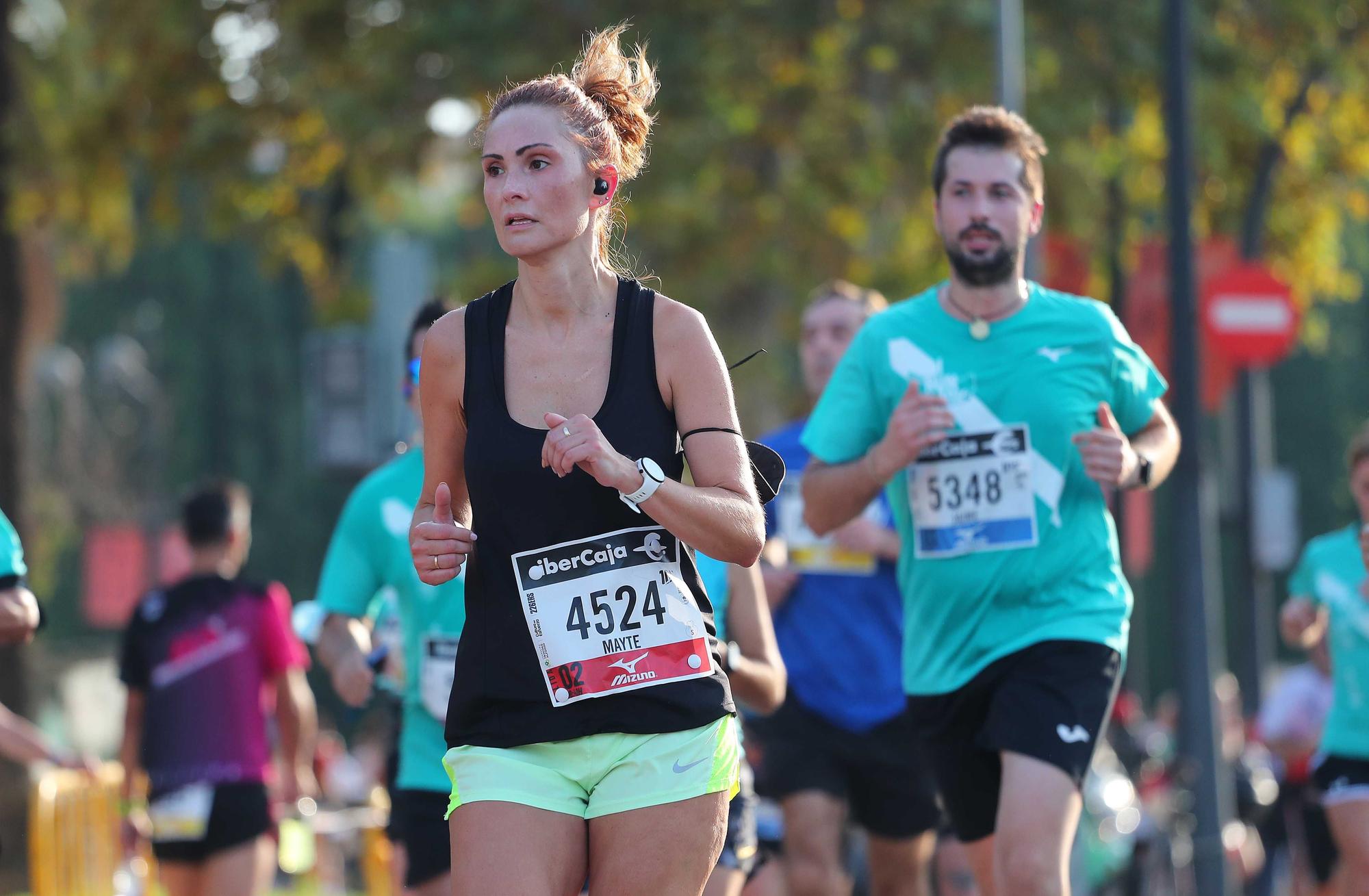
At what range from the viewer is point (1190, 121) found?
12.0m

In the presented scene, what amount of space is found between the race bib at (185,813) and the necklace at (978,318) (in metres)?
3.81

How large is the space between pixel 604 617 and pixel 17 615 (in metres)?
1.89

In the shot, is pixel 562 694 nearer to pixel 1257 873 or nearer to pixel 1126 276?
pixel 1257 873

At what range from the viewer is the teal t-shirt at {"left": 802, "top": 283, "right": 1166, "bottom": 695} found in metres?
5.59

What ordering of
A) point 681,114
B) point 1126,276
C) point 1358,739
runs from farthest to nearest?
point 1126,276, point 681,114, point 1358,739

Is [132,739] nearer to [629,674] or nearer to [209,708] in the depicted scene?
[209,708]

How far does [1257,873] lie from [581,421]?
36.8 feet

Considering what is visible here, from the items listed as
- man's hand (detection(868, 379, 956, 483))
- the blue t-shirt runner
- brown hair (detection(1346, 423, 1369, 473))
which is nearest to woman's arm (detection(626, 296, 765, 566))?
man's hand (detection(868, 379, 956, 483))

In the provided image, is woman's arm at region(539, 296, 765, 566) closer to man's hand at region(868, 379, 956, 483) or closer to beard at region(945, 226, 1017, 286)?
man's hand at region(868, 379, 956, 483)

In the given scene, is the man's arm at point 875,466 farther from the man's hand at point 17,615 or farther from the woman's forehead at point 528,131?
the man's hand at point 17,615

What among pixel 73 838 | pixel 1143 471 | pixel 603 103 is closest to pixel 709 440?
pixel 603 103

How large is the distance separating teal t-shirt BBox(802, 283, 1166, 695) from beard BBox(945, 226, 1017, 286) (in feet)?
0.40

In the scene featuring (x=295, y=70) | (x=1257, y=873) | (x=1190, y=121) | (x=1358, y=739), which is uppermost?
(x=295, y=70)

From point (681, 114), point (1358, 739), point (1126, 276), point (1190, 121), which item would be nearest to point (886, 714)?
point (1358, 739)
